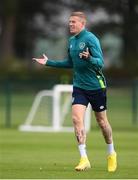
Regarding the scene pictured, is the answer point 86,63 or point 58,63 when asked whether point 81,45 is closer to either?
point 86,63

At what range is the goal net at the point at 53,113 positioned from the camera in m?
28.6

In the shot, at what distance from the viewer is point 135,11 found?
138ft

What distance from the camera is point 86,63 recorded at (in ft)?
46.4

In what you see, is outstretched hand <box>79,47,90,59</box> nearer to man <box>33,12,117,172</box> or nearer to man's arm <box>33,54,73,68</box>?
man <box>33,12,117,172</box>

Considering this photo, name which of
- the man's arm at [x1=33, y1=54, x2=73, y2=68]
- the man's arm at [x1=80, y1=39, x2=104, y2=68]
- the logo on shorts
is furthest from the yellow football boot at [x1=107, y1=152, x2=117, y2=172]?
the logo on shorts

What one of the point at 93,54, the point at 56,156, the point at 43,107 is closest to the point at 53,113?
the point at 43,107

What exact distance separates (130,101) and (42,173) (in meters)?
21.3

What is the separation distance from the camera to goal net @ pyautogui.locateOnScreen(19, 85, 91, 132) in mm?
28562

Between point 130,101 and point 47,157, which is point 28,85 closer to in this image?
point 130,101

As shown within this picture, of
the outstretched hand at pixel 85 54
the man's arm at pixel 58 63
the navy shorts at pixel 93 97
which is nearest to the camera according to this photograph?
the outstretched hand at pixel 85 54

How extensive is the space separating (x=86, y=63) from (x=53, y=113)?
589 inches

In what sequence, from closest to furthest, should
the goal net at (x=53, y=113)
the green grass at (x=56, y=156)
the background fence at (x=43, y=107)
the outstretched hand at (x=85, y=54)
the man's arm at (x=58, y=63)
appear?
the green grass at (x=56, y=156) < the outstretched hand at (x=85, y=54) < the man's arm at (x=58, y=63) < the goal net at (x=53, y=113) < the background fence at (x=43, y=107)

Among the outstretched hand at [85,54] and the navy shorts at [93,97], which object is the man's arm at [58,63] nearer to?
the navy shorts at [93,97]

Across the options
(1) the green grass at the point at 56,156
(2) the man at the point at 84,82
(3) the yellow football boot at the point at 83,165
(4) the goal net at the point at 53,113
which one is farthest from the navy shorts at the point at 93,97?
(4) the goal net at the point at 53,113
